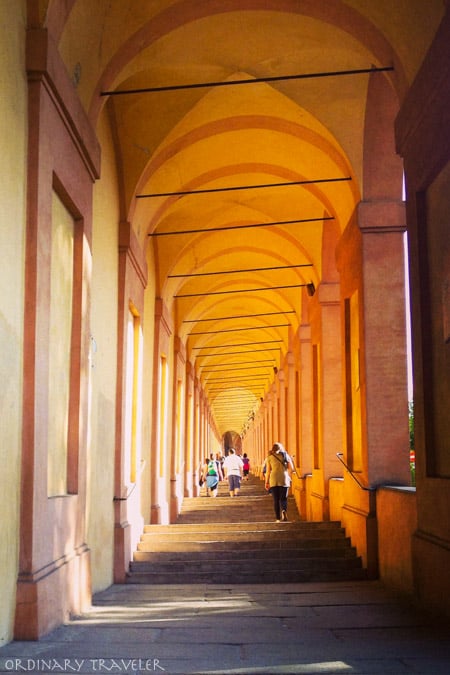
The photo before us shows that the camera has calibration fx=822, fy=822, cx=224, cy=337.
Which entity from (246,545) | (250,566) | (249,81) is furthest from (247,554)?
(249,81)

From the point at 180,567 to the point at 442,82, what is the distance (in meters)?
7.23

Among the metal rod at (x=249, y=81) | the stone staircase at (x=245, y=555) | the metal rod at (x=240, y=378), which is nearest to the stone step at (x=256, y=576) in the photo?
the stone staircase at (x=245, y=555)

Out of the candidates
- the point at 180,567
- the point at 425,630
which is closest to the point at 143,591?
the point at 180,567

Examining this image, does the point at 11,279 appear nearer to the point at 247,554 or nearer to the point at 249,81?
the point at 249,81

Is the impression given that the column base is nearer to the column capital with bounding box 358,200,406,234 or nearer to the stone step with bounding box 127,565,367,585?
the stone step with bounding box 127,565,367,585

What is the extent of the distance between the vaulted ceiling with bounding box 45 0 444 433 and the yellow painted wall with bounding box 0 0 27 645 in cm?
71

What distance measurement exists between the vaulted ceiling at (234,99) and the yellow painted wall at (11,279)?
71 centimetres

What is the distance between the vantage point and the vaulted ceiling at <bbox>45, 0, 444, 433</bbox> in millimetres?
8086

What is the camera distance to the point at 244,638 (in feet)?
19.7

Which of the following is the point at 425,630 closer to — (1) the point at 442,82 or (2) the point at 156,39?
(1) the point at 442,82

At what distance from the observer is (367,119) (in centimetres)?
1091

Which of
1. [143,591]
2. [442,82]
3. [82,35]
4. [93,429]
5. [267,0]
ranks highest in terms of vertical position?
[267,0]

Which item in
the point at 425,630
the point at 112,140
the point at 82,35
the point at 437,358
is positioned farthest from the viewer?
the point at 112,140

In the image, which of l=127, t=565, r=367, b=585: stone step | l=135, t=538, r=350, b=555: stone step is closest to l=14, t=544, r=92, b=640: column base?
l=127, t=565, r=367, b=585: stone step
